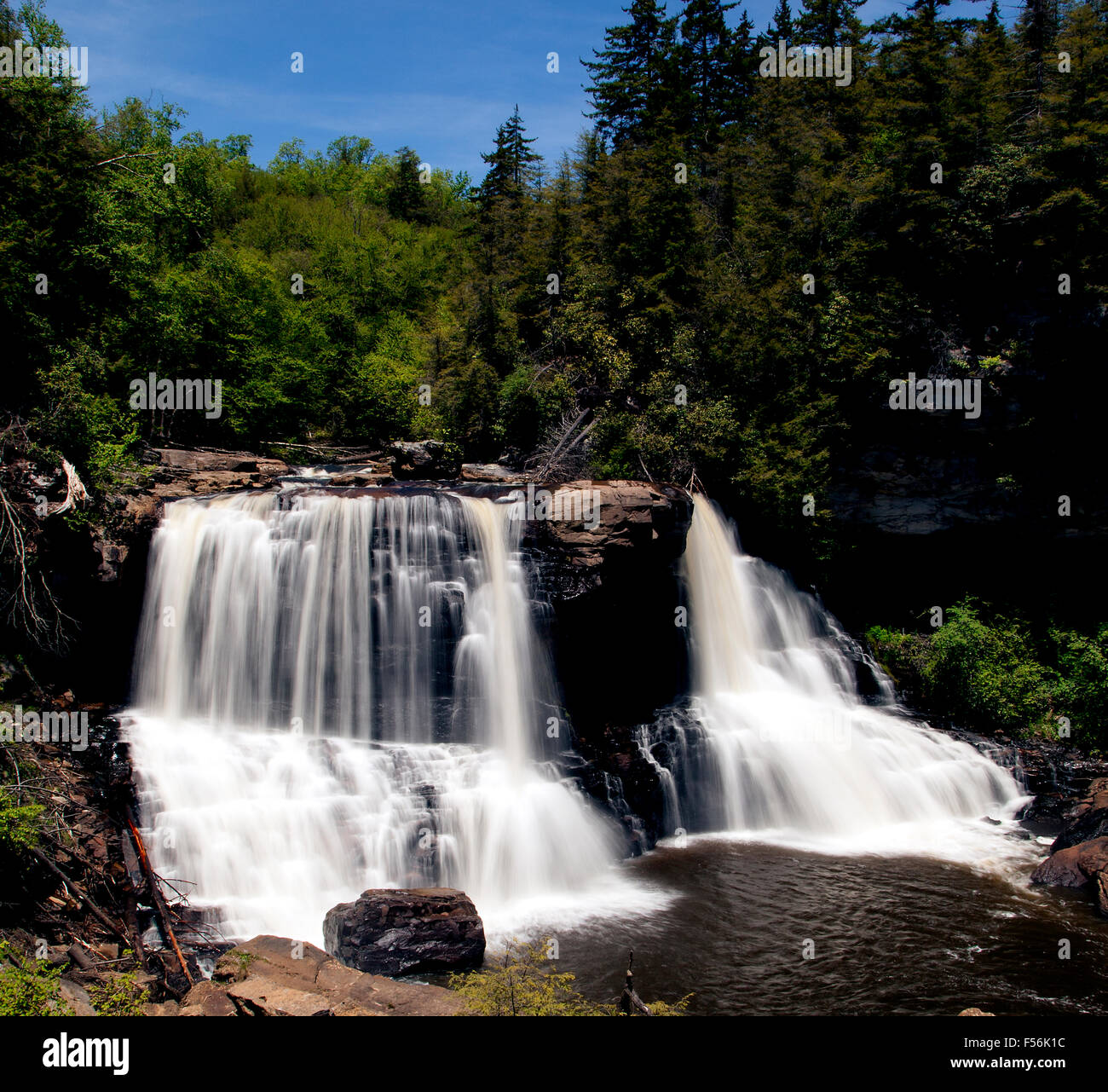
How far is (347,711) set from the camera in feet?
A: 47.3

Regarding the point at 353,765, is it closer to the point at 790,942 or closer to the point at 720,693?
the point at 790,942

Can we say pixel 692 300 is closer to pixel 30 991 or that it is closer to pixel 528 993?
pixel 528 993

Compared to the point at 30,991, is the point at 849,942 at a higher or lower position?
lower

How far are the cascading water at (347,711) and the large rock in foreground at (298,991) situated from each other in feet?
6.92

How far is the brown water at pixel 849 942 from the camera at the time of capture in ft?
31.1

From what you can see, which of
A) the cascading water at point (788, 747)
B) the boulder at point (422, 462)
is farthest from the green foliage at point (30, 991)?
the boulder at point (422, 462)

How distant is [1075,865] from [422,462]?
17873 millimetres

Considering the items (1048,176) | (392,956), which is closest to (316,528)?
(392,956)

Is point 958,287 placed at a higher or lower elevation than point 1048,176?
lower

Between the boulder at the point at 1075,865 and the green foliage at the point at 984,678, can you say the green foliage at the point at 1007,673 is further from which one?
the boulder at the point at 1075,865

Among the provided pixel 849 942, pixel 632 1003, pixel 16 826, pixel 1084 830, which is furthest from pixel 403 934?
pixel 1084 830

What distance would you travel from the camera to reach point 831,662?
19859mm
